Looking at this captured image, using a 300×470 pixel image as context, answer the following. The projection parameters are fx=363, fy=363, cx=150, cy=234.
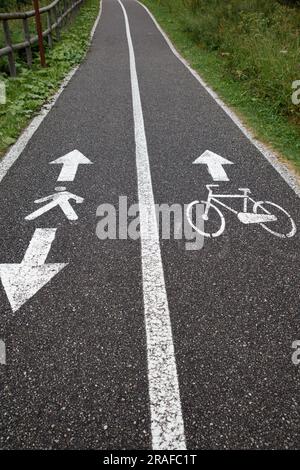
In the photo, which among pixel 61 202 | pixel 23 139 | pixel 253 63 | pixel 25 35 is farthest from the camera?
pixel 25 35

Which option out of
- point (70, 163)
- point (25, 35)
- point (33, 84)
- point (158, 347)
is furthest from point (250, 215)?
point (25, 35)

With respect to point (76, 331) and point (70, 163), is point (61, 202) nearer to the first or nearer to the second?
point (70, 163)

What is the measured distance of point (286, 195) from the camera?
4.21m

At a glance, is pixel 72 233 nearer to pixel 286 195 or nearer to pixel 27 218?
pixel 27 218

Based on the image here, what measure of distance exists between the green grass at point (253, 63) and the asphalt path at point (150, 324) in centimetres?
178

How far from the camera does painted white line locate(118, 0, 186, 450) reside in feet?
6.40

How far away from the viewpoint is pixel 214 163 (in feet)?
16.3

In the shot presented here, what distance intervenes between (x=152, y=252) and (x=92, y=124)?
13.0ft

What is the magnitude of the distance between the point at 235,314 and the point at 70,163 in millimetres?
3263

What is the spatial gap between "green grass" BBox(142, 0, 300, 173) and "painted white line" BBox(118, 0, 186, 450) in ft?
8.42
